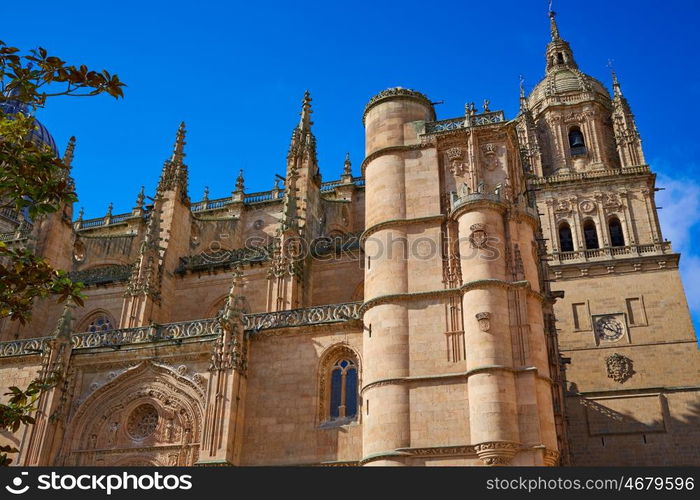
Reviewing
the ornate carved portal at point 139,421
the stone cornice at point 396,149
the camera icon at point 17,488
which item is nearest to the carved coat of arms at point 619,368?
the stone cornice at point 396,149

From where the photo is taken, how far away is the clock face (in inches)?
1280

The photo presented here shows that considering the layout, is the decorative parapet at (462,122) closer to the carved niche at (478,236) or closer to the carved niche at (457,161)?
the carved niche at (457,161)

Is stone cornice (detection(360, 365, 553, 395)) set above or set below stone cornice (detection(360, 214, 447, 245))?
below

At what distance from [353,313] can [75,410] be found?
885 centimetres

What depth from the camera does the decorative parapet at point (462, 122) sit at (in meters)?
22.1

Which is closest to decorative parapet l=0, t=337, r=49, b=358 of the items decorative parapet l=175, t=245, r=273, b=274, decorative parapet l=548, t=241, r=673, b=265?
decorative parapet l=175, t=245, r=273, b=274

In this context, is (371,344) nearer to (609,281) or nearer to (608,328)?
(608,328)

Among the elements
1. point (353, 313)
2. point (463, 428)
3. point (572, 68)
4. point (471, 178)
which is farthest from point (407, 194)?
point (572, 68)

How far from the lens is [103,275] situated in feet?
97.4

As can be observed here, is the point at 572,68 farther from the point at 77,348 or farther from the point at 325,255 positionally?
the point at 77,348

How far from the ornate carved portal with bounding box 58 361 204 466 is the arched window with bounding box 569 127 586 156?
89.0 feet

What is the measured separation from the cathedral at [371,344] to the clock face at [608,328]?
0.64 m

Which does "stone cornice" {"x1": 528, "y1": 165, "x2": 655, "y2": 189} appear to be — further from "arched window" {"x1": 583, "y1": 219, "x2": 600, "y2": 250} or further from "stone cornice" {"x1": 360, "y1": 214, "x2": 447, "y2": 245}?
"stone cornice" {"x1": 360, "y1": 214, "x2": 447, "y2": 245}

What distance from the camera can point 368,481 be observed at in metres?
10.7
